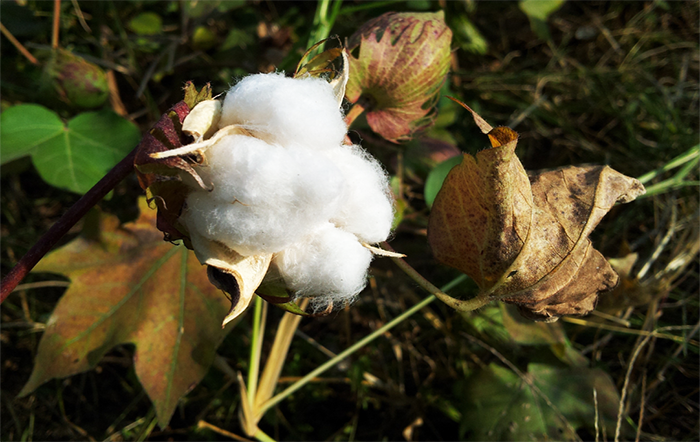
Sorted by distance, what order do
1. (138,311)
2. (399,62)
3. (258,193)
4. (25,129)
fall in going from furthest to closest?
(25,129)
(138,311)
(399,62)
(258,193)

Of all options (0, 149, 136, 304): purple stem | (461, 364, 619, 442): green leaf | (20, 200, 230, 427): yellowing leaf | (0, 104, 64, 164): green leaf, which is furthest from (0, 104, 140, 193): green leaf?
(461, 364, 619, 442): green leaf

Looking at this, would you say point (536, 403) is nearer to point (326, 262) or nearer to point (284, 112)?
point (326, 262)

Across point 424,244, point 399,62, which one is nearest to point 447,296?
point 399,62

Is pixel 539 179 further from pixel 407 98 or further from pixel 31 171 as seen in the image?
pixel 31 171

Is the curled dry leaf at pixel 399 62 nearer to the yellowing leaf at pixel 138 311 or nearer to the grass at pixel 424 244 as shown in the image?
the grass at pixel 424 244

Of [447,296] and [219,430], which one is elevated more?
[447,296]

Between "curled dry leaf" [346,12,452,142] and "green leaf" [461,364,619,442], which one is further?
"green leaf" [461,364,619,442]

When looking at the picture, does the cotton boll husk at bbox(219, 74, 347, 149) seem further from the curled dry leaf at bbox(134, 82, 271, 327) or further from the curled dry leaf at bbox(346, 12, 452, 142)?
the curled dry leaf at bbox(346, 12, 452, 142)
